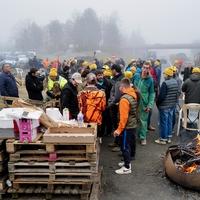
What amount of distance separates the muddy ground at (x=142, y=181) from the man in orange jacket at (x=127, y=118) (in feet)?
1.02

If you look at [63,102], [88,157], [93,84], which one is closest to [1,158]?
[88,157]

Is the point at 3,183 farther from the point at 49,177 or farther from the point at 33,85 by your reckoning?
the point at 33,85

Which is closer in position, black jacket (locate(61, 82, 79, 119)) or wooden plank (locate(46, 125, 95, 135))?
wooden plank (locate(46, 125, 95, 135))

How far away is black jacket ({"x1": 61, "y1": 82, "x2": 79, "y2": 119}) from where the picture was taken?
23.4ft

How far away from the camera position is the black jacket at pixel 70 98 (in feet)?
23.4

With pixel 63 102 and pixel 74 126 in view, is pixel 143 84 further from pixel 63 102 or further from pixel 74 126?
pixel 74 126

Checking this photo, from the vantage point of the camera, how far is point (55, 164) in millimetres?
5656

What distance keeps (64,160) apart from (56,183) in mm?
395

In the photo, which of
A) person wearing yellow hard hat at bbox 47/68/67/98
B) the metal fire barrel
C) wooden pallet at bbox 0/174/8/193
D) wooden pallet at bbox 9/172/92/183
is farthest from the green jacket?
wooden pallet at bbox 0/174/8/193

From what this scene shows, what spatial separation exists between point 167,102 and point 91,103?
8.20 feet

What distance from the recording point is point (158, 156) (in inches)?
320

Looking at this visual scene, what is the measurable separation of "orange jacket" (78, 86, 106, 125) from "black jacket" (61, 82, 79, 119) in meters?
0.15

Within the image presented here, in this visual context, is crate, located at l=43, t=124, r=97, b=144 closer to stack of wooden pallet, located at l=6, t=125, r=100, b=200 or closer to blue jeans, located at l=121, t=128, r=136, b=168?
stack of wooden pallet, located at l=6, t=125, r=100, b=200

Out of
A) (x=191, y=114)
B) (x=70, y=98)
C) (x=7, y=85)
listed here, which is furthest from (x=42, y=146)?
(x=191, y=114)
